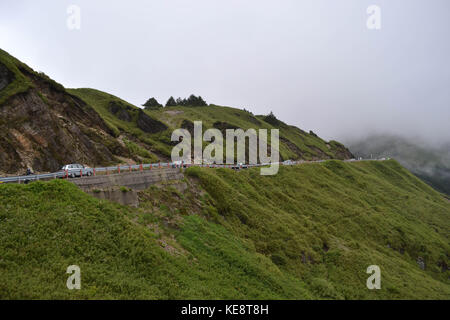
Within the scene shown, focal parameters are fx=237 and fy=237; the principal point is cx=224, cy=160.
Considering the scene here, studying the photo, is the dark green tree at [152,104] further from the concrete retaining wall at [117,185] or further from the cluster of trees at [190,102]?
the concrete retaining wall at [117,185]

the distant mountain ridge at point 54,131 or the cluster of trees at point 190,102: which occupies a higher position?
the cluster of trees at point 190,102

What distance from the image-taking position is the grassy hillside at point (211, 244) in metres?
10.2

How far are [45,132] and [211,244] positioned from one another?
27.1 metres

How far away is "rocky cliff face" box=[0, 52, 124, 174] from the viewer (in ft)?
85.6

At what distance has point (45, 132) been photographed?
29.7 metres

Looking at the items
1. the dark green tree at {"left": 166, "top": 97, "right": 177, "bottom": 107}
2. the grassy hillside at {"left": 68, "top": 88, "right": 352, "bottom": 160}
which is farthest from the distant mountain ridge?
the dark green tree at {"left": 166, "top": 97, "right": 177, "bottom": 107}

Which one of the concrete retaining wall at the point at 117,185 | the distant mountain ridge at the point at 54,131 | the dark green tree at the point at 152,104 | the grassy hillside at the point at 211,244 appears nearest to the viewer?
the grassy hillside at the point at 211,244

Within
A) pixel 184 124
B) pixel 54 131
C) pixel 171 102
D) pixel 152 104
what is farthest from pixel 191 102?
pixel 54 131

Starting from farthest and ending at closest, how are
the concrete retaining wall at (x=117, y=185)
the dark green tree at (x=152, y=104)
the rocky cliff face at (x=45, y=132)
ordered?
the dark green tree at (x=152, y=104) < the rocky cliff face at (x=45, y=132) < the concrete retaining wall at (x=117, y=185)

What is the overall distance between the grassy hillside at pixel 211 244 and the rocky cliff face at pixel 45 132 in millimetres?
16599

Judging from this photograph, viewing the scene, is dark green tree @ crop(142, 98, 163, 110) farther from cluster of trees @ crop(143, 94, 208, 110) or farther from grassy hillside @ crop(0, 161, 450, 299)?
grassy hillside @ crop(0, 161, 450, 299)

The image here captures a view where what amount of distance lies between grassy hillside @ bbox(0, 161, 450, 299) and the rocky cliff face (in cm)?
1660

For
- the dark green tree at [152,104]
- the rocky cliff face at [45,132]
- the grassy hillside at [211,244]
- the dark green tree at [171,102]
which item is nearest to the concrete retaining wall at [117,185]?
the grassy hillside at [211,244]
